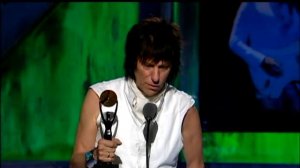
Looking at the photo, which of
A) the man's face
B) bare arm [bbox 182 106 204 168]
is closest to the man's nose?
the man's face

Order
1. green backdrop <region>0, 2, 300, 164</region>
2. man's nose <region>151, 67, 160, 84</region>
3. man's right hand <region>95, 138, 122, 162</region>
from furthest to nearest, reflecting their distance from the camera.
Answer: green backdrop <region>0, 2, 300, 164</region> → man's nose <region>151, 67, 160, 84</region> → man's right hand <region>95, 138, 122, 162</region>

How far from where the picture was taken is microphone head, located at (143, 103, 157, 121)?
2.89 m

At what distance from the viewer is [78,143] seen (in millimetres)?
2961

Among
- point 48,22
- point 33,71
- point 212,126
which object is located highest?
point 48,22

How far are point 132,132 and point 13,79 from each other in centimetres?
318

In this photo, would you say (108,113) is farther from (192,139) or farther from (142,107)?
(192,139)

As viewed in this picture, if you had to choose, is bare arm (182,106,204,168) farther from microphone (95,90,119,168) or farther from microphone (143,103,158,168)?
microphone (95,90,119,168)

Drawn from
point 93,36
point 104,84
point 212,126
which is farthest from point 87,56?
point 104,84

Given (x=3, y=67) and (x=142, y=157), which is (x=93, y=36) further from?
(x=142, y=157)

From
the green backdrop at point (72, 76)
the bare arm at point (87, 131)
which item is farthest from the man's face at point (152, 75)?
the green backdrop at point (72, 76)

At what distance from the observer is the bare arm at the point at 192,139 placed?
309 cm

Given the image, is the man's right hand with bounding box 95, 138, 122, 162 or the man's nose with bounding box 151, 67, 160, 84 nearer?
the man's right hand with bounding box 95, 138, 122, 162

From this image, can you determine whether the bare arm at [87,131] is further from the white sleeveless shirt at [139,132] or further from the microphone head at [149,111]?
the microphone head at [149,111]

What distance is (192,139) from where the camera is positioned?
3098 mm
